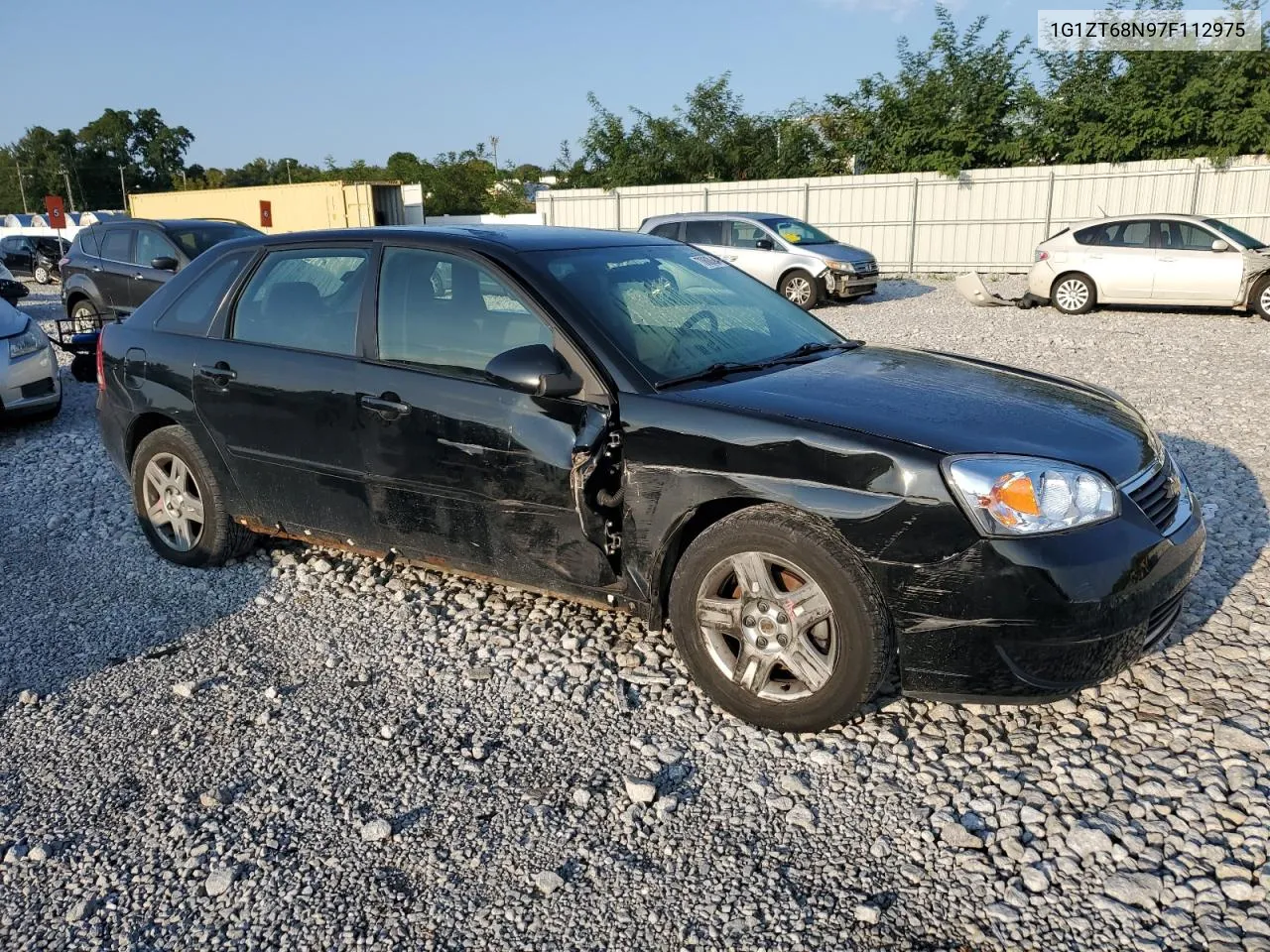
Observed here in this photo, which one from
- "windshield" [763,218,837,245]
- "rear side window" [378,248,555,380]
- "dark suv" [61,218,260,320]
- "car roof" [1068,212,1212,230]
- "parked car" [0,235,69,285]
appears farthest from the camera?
"parked car" [0,235,69,285]

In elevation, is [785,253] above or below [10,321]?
above

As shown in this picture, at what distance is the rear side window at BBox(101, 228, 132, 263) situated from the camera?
1308 centimetres

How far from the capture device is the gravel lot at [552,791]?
2.55 meters

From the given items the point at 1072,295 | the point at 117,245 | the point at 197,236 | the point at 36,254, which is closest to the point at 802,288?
the point at 1072,295

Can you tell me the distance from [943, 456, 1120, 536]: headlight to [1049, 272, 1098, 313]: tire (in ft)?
45.2

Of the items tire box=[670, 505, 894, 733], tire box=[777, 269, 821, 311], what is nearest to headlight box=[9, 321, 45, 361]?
tire box=[670, 505, 894, 733]

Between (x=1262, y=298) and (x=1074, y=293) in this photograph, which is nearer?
(x=1262, y=298)

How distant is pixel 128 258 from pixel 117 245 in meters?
0.37

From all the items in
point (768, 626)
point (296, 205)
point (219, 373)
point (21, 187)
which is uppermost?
point (21, 187)

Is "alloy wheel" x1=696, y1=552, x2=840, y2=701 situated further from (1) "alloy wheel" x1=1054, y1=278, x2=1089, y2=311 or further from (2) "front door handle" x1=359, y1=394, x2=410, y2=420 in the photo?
(1) "alloy wheel" x1=1054, y1=278, x2=1089, y2=311

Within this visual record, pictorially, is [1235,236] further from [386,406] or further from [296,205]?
[296,205]

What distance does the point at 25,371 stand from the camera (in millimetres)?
8602

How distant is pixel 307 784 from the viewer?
3201 mm

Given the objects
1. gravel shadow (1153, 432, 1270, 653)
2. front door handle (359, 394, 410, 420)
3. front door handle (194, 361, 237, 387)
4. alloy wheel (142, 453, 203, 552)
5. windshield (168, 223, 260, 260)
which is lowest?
gravel shadow (1153, 432, 1270, 653)
